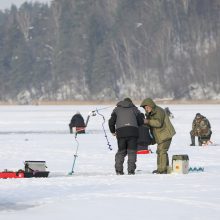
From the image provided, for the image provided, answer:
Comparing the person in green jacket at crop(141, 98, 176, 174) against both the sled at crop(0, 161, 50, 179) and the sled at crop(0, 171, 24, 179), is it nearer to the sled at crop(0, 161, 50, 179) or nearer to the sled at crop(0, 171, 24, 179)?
the sled at crop(0, 161, 50, 179)

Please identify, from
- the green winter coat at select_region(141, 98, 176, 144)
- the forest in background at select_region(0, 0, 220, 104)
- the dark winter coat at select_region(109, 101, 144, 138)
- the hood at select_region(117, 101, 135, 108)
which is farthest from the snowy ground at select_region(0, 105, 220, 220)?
the forest in background at select_region(0, 0, 220, 104)

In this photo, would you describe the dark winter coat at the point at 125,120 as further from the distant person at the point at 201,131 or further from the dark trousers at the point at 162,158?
the distant person at the point at 201,131

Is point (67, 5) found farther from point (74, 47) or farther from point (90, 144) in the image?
point (90, 144)

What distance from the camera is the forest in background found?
107 metres

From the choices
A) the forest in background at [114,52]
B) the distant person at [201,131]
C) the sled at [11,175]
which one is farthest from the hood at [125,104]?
the forest in background at [114,52]

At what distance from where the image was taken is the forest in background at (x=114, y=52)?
350 feet

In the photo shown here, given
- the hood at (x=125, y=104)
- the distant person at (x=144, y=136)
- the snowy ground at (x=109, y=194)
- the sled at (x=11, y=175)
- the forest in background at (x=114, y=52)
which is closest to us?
the snowy ground at (x=109, y=194)

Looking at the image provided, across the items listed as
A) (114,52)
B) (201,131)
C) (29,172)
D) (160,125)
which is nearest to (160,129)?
(160,125)

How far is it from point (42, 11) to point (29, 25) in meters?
3.26

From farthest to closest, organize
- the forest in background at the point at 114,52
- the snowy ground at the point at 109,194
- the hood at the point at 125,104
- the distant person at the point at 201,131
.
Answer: the forest in background at the point at 114,52
the distant person at the point at 201,131
the hood at the point at 125,104
the snowy ground at the point at 109,194

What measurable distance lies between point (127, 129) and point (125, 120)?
18 cm

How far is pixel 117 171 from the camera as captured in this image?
1522cm

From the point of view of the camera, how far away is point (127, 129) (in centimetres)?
1502

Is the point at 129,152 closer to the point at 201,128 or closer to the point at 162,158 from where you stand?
the point at 162,158
